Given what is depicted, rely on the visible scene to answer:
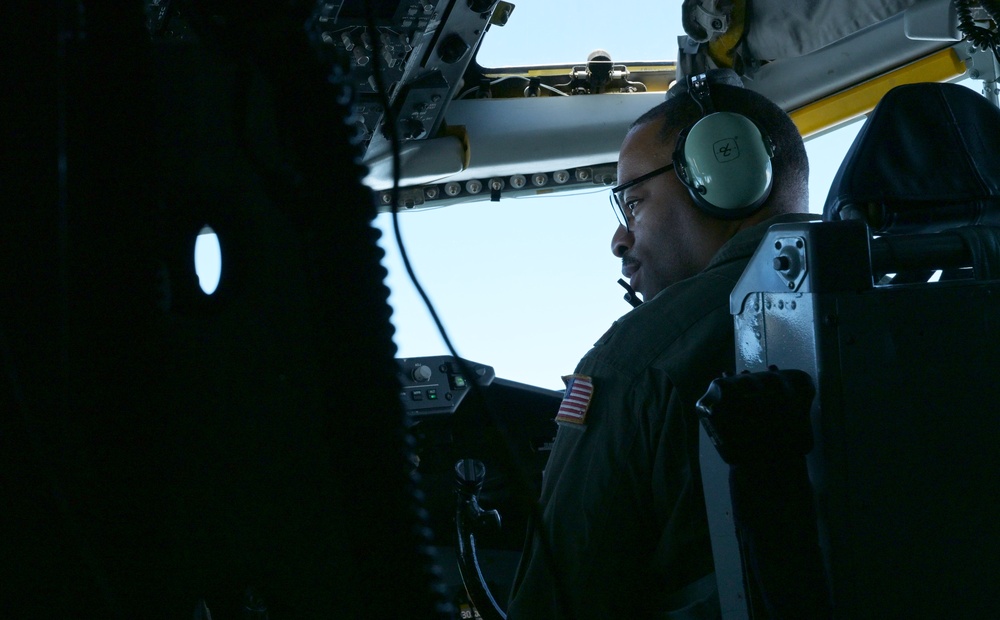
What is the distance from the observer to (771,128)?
1947 mm

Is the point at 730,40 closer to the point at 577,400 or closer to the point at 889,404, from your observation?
the point at 577,400

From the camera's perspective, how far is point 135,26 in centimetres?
54

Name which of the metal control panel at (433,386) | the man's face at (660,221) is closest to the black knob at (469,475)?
the metal control panel at (433,386)

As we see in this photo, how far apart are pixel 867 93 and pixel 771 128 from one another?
1.57 metres

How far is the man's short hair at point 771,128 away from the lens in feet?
6.32

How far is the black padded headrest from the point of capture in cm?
133

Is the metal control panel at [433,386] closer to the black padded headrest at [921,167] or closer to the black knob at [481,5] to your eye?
the black knob at [481,5]

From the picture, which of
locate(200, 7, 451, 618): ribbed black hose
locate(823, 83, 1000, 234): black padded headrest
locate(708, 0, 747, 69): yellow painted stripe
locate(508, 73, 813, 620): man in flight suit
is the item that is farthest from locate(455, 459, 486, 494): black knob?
locate(200, 7, 451, 618): ribbed black hose

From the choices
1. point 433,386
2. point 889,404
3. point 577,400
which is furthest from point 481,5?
point 889,404

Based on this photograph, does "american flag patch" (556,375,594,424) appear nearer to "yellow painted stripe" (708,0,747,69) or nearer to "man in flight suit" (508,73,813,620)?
"man in flight suit" (508,73,813,620)

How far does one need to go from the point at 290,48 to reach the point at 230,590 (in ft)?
1.06

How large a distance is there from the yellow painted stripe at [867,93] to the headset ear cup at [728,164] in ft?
5.43

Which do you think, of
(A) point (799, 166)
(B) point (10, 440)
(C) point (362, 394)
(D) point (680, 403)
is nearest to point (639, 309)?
(D) point (680, 403)

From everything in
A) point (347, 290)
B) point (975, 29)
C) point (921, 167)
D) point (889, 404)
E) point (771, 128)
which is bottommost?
point (889, 404)
